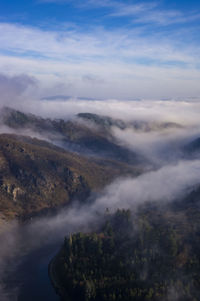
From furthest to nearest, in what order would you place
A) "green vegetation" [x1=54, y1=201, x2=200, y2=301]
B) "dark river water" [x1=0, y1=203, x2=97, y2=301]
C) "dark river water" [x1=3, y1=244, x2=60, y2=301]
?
1. "dark river water" [x1=0, y1=203, x2=97, y2=301]
2. "dark river water" [x1=3, y1=244, x2=60, y2=301]
3. "green vegetation" [x1=54, y1=201, x2=200, y2=301]

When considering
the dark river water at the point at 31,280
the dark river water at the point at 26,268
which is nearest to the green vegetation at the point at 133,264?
the dark river water at the point at 31,280

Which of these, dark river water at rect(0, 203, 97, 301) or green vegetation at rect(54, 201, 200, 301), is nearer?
green vegetation at rect(54, 201, 200, 301)

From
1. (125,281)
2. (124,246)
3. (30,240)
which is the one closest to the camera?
(125,281)

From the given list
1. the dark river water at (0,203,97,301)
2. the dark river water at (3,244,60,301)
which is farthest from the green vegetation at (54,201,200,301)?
the dark river water at (0,203,97,301)

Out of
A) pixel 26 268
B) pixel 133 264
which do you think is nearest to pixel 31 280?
pixel 26 268

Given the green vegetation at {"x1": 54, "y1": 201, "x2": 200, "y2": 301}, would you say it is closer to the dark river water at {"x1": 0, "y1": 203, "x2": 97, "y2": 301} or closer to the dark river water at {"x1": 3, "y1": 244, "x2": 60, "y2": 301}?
the dark river water at {"x1": 3, "y1": 244, "x2": 60, "y2": 301}

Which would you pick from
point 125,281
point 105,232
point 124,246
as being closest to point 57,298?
point 125,281

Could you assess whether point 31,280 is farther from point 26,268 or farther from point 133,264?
point 133,264

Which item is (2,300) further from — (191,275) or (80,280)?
(191,275)
